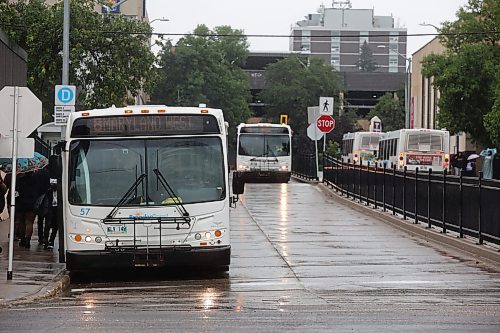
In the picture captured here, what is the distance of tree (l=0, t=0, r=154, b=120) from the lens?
3919 centimetres

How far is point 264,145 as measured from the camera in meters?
47.2

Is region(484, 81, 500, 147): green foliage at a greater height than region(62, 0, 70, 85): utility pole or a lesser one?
lesser

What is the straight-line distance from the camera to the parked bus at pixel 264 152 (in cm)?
4684

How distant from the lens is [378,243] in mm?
21109

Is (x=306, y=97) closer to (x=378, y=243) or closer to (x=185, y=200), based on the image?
(x=378, y=243)

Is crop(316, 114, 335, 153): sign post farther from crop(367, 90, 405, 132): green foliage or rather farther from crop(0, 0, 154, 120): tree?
crop(367, 90, 405, 132): green foliage

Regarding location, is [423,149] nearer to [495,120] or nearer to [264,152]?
[495,120]

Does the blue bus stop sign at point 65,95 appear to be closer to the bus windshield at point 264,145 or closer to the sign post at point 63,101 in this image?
the sign post at point 63,101

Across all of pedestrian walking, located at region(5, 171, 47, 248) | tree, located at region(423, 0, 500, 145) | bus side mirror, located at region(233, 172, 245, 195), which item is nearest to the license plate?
bus side mirror, located at region(233, 172, 245, 195)

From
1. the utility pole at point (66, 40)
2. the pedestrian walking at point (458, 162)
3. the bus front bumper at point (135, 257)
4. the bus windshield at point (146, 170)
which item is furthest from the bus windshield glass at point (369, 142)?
the bus front bumper at point (135, 257)

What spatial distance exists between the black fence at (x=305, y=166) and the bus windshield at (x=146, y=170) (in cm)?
3339

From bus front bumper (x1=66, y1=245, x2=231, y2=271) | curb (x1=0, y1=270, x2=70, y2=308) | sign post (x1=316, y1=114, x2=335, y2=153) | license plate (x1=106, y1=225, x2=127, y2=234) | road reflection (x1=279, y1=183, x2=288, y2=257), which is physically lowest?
curb (x1=0, y1=270, x2=70, y2=308)

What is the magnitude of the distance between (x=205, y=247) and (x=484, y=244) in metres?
6.07

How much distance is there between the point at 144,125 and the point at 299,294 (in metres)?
3.96
